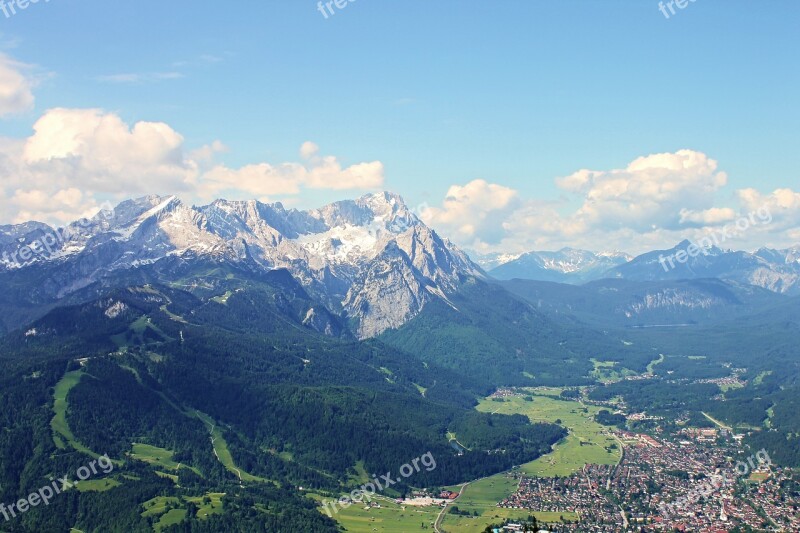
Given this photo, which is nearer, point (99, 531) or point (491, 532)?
point (491, 532)

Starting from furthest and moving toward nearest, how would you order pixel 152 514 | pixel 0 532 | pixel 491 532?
pixel 152 514 < pixel 0 532 < pixel 491 532

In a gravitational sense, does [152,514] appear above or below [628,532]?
above

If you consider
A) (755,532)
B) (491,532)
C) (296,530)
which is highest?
(491,532)

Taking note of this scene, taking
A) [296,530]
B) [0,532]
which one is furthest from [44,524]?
[296,530]

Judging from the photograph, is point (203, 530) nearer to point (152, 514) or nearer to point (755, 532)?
point (152, 514)

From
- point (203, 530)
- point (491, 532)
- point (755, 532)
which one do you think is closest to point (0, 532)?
point (203, 530)

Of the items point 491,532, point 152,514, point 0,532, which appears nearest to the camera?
point 491,532

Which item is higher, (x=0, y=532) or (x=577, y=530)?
(x=0, y=532)

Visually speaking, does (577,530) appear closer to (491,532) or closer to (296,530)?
(296,530)

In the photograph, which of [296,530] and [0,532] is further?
[296,530]
